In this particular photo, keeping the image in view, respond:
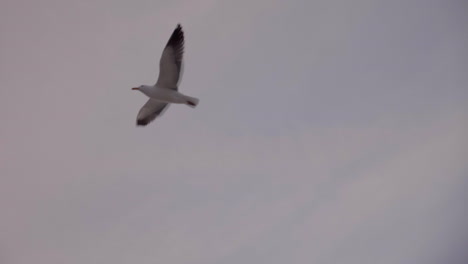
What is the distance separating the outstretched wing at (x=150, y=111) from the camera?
21.7 meters

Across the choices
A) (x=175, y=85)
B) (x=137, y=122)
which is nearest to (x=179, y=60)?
(x=175, y=85)

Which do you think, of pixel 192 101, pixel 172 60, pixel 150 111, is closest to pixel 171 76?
pixel 172 60

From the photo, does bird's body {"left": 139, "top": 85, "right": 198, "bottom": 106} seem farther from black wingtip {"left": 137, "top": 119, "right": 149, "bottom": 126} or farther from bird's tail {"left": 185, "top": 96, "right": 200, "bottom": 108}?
black wingtip {"left": 137, "top": 119, "right": 149, "bottom": 126}

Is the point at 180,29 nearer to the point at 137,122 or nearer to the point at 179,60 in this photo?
the point at 179,60

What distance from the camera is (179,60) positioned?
67.7 feet

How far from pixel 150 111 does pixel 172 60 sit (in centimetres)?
210

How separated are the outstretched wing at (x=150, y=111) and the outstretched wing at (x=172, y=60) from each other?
1.12 meters

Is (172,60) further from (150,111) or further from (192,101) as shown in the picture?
(150,111)

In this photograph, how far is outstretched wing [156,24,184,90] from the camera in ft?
67.6

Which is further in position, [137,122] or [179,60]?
[137,122]

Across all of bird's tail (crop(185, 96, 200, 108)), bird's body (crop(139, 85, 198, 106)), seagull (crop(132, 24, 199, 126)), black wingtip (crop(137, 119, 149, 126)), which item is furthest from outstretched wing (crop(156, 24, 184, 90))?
black wingtip (crop(137, 119, 149, 126))

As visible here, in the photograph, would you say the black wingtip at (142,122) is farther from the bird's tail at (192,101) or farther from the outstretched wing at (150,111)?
the bird's tail at (192,101)

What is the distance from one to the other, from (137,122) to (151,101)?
0.97m

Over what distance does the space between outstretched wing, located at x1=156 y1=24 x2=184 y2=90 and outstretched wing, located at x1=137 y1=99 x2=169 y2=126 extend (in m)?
1.12
